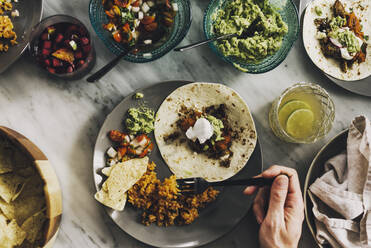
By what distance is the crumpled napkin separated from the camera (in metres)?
1.88

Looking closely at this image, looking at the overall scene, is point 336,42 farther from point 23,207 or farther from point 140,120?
point 23,207

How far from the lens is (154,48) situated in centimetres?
200

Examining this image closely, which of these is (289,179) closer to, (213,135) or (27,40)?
(213,135)

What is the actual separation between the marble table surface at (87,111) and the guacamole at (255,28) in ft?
0.62

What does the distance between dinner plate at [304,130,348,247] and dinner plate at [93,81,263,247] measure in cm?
32

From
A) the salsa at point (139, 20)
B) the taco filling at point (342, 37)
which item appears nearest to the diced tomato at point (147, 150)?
the salsa at point (139, 20)

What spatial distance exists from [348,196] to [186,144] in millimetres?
1006

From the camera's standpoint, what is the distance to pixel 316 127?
2098 millimetres

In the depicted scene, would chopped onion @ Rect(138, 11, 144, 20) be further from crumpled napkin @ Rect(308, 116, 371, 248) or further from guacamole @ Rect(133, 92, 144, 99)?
crumpled napkin @ Rect(308, 116, 371, 248)

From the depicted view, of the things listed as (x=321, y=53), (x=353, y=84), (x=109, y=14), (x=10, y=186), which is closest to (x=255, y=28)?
(x=321, y=53)

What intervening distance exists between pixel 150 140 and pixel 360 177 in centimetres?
128

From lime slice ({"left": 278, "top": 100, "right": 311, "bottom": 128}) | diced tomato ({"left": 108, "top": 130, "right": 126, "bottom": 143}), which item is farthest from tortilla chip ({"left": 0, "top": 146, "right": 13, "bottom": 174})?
lime slice ({"left": 278, "top": 100, "right": 311, "bottom": 128})

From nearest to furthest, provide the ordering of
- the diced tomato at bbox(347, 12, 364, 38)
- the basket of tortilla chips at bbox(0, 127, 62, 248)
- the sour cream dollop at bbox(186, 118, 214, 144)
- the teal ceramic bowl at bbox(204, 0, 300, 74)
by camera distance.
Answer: the basket of tortilla chips at bbox(0, 127, 62, 248) → the sour cream dollop at bbox(186, 118, 214, 144) → the teal ceramic bowl at bbox(204, 0, 300, 74) → the diced tomato at bbox(347, 12, 364, 38)

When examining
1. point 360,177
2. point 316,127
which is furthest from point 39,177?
point 360,177
